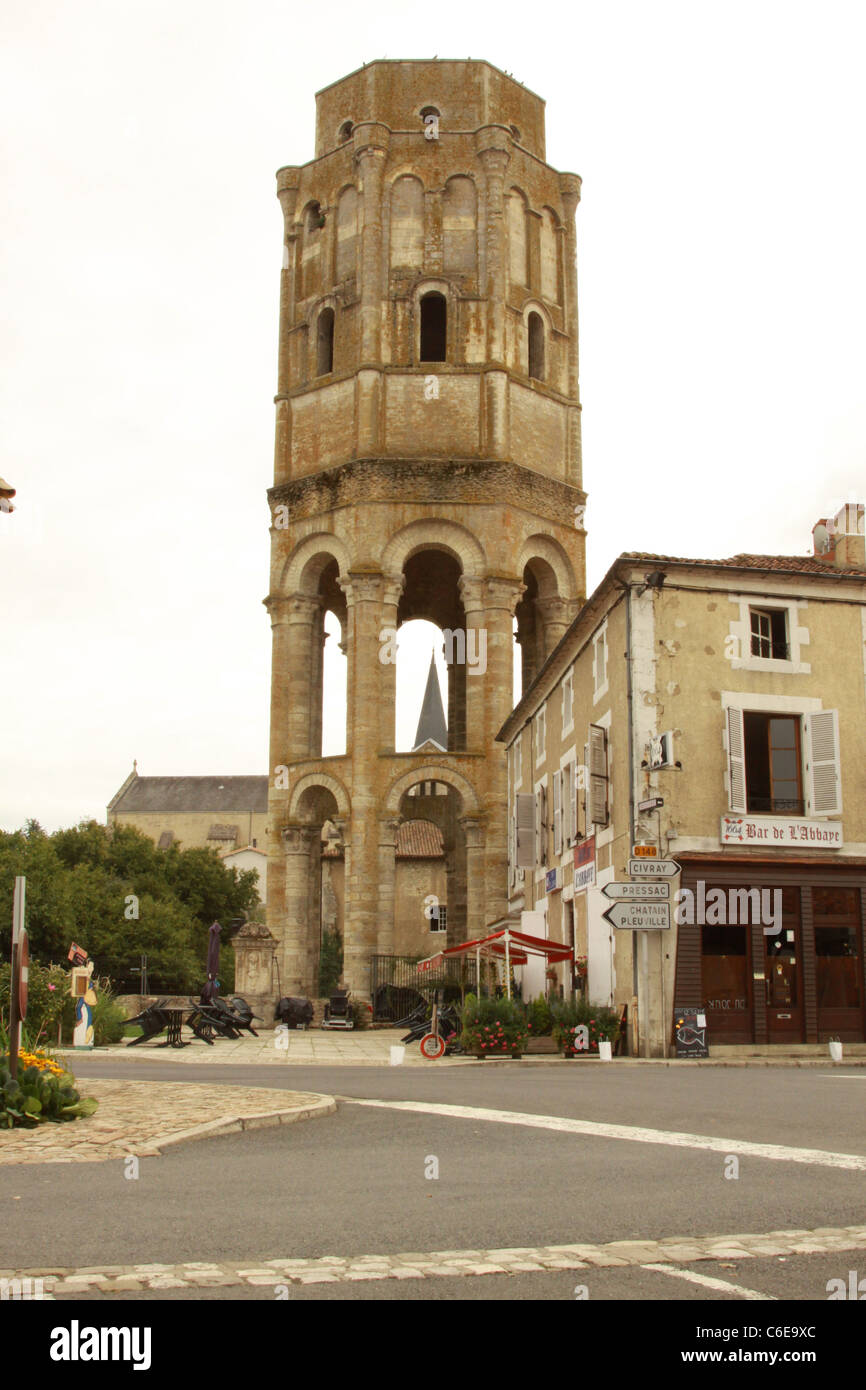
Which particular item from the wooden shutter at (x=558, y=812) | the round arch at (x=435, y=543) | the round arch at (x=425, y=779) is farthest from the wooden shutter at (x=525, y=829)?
the round arch at (x=435, y=543)

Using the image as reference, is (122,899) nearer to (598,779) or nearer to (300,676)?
(300,676)

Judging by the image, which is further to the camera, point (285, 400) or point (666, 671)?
point (285, 400)

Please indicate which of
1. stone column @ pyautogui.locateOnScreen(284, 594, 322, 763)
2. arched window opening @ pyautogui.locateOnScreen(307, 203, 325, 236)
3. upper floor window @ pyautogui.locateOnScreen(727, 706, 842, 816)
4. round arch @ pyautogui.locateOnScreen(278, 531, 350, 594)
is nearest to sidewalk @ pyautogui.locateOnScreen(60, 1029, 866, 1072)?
upper floor window @ pyautogui.locateOnScreen(727, 706, 842, 816)

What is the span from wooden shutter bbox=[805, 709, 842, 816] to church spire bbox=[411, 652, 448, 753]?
2588 inches

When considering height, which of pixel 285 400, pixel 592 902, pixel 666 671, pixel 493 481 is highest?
pixel 285 400

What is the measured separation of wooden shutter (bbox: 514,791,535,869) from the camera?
→ 116 ft

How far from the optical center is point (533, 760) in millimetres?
37344

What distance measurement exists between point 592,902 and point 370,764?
16108mm

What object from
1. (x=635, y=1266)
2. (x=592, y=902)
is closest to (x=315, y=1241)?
(x=635, y=1266)

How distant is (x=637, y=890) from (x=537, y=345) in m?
30.7

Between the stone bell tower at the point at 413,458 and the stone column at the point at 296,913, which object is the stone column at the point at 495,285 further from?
the stone column at the point at 296,913

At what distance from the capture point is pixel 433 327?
4903cm
